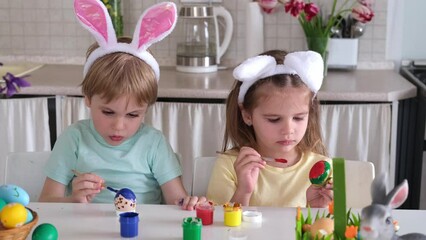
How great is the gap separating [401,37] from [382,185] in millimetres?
2087

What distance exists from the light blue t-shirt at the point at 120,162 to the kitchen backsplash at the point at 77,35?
1243mm

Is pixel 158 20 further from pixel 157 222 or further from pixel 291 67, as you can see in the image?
pixel 157 222

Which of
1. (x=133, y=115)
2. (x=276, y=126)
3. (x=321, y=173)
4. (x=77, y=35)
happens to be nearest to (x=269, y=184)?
(x=276, y=126)

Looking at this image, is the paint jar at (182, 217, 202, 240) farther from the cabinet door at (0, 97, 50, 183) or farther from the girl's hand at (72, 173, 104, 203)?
the cabinet door at (0, 97, 50, 183)

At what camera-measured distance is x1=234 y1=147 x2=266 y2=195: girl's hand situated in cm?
154

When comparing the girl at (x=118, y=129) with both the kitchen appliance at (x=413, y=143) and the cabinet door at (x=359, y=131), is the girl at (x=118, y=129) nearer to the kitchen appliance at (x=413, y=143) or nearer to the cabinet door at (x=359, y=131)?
the cabinet door at (x=359, y=131)

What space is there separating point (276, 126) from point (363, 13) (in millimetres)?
1156

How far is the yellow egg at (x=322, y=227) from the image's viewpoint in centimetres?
104

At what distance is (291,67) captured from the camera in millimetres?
1683

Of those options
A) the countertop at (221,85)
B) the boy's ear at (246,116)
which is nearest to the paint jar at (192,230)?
the boy's ear at (246,116)

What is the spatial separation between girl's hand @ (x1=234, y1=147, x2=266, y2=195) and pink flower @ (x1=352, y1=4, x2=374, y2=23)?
50.6 inches

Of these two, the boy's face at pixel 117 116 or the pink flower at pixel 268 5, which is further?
the pink flower at pixel 268 5

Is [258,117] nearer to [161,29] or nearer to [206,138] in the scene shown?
[161,29]

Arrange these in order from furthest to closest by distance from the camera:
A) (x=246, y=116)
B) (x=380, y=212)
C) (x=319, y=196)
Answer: (x=246, y=116)
(x=319, y=196)
(x=380, y=212)
